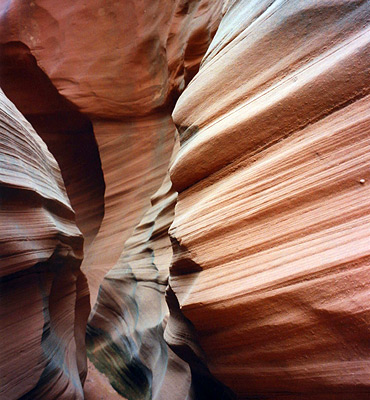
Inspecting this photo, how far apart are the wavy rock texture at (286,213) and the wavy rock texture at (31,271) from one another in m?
0.67

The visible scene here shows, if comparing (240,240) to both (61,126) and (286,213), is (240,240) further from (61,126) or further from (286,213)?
(61,126)

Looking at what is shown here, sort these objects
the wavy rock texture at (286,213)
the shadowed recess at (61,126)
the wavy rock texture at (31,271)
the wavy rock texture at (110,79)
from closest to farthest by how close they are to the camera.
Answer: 1. the wavy rock texture at (286,213)
2. the wavy rock texture at (31,271)
3. the wavy rock texture at (110,79)
4. the shadowed recess at (61,126)

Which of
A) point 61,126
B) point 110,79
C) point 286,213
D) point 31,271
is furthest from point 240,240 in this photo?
point 61,126

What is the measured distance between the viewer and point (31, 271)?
1451mm

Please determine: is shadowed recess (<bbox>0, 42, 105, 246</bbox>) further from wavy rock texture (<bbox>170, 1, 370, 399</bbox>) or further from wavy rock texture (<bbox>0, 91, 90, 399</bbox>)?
wavy rock texture (<bbox>170, 1, 370, 399</bbox>)

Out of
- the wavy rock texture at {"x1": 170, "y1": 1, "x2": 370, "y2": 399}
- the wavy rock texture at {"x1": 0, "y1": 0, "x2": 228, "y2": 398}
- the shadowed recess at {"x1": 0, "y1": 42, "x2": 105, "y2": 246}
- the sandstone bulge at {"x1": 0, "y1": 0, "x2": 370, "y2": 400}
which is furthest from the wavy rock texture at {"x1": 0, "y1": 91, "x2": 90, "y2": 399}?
the shadowed recess at {"x1": 0, "y1": 42, "x2": 105, "y2": 246}

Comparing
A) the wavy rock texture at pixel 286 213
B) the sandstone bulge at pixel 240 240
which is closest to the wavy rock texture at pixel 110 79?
the sandstone bulge at pixel 240 240

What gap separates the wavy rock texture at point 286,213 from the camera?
2.53 feet

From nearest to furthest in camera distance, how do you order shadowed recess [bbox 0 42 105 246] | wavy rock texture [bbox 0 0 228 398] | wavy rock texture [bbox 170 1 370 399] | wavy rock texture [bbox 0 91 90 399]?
wavy rock texture [bbox 170 1 370 399] < wavy rock texture [bbox 0 91 90 399] < wavy rock texture [bbox 0 0 228 398] < shadowed recess [bbox 0 42 105 246]

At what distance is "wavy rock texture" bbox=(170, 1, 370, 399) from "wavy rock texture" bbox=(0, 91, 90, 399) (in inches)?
26.5

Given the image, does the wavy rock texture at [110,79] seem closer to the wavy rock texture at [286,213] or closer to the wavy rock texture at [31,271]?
the wavy rock texture at [31,271]

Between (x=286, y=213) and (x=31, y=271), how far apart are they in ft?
3.70

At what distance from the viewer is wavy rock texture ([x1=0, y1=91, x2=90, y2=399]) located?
1.35 m

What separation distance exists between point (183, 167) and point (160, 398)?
1.31 metres
